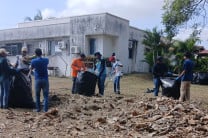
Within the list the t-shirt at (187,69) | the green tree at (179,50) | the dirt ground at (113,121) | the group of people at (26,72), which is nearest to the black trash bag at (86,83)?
the group of people at (26,72)

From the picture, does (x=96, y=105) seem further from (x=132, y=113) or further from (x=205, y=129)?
(x=205, y=129)

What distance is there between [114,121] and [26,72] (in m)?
3.72

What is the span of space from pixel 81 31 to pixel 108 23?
2.15 metres

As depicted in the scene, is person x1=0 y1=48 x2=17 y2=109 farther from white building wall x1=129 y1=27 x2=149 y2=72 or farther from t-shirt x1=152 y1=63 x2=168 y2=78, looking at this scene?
white building wall x1=129 y1=27 x2=149 y2=72

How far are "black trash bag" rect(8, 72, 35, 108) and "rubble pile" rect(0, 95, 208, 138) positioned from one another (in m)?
1.04

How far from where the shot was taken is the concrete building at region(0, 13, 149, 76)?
24.5m

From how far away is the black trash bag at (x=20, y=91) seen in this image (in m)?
9.65

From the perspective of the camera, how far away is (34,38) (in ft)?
92.6

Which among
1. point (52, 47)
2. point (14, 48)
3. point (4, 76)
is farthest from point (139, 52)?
point (4, 76)

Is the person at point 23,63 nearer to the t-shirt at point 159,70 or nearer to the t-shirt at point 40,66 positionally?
the t-shirt at point 40,66

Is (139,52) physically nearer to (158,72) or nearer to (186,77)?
(158,72)

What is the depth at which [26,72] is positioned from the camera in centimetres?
987

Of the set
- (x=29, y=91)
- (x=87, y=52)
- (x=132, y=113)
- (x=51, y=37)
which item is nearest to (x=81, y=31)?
(x=87, y=52)

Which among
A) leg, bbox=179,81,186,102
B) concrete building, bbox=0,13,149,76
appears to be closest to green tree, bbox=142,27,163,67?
concrete building, bbox=0,13,149,76
